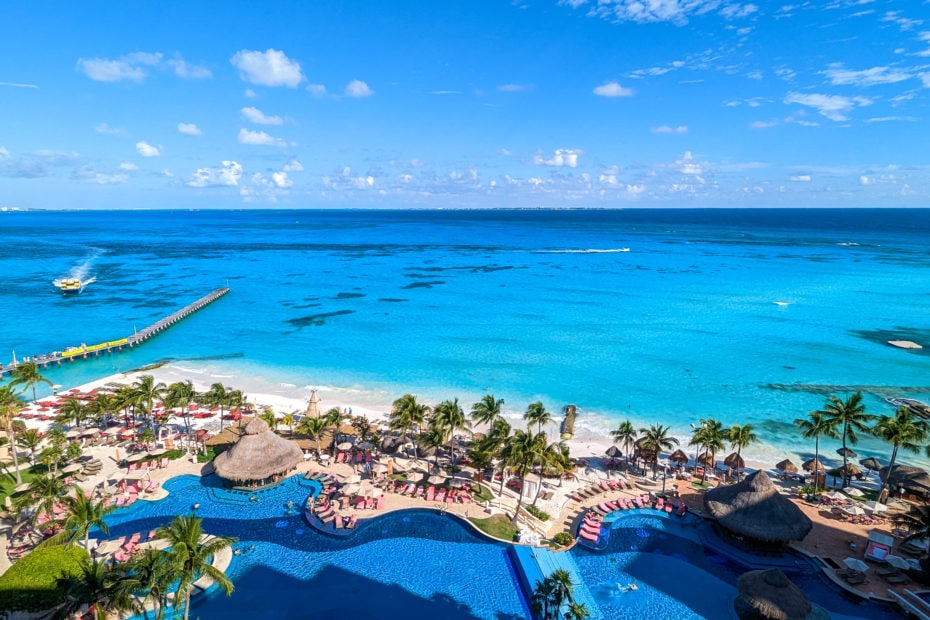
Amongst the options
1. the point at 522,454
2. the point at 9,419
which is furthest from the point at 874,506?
the point at 9,419

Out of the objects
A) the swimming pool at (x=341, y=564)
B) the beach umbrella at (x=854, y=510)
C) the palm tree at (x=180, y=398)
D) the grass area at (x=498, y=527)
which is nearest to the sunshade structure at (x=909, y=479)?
the beach umbrella at (x=854, y=510)

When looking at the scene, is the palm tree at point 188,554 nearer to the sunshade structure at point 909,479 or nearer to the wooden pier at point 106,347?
the sunshade structure at point 909,479

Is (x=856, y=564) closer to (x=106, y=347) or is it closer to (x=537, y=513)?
(x=537, y=513)

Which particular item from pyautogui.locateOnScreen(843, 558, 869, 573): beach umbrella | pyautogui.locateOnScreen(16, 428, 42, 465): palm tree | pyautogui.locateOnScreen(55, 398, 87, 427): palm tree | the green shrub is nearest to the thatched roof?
pyautogui.locateOnScreen(843, 558, 869, 573): beach umbrella

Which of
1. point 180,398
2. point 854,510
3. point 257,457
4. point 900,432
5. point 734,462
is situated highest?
point 900,432

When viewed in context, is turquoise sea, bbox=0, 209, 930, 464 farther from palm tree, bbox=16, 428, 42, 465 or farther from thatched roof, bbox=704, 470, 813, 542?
palm tree, bbox=16, 428, 42, 465

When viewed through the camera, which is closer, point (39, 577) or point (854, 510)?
point (39, 577)

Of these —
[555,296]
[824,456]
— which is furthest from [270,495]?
[555,296]

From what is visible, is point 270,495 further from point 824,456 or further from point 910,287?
point 910,287
